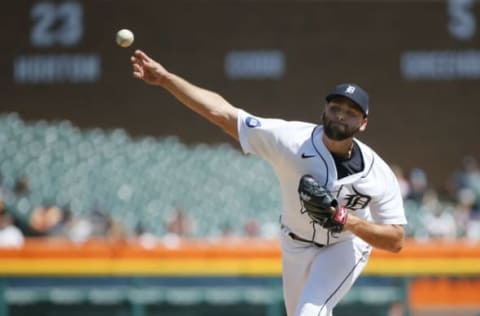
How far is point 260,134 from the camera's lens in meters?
4.49

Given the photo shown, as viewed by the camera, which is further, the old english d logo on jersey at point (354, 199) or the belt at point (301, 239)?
the belt at point (301, 239)

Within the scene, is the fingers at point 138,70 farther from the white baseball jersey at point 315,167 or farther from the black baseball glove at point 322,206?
the black baseball glove at point 322,206

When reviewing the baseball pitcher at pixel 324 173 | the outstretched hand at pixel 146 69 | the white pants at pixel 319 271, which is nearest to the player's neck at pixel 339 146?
the baseball pitcher at pixel 324 173

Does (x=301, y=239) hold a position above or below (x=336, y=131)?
below

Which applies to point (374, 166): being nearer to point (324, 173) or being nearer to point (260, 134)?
point (324, 173)

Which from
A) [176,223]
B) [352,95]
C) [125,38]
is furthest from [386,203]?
[176,223]

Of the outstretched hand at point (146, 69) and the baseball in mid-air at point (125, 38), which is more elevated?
the baseball in mid-air at point (125, 38)

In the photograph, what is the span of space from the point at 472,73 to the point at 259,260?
8379mm

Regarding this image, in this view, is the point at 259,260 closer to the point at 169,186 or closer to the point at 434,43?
the point at 169,186

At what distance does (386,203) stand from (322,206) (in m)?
0.48

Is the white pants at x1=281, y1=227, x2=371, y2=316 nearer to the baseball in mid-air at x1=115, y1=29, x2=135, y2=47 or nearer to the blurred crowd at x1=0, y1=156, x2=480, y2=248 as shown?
the baseball in mid-air at x1=115, y1=29, x2=135, y2=47

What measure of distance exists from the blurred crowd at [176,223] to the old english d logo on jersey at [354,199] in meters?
2.66

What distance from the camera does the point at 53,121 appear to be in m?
14.5

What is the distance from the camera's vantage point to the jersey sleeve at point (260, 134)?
14.7ft
